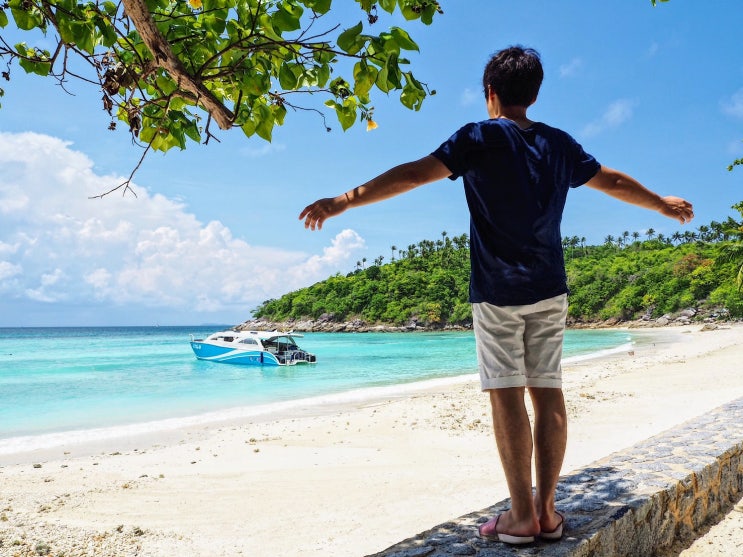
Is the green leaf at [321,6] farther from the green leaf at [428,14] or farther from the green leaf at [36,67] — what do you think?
the green leaf at [36,67]

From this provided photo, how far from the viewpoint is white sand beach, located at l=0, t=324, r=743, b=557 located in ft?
13.7

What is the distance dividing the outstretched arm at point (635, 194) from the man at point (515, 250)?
0.29 metres

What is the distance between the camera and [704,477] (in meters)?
3.19

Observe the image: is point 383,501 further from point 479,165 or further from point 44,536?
point 479,165

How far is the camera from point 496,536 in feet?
7.33

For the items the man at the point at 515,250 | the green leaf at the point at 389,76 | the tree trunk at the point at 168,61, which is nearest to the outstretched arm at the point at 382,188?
the man at the point at 515,250

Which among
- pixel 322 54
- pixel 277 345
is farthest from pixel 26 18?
pixel 277 345

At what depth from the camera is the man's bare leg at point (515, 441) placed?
197cm

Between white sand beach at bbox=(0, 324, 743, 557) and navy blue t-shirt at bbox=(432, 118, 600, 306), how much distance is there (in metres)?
2.08

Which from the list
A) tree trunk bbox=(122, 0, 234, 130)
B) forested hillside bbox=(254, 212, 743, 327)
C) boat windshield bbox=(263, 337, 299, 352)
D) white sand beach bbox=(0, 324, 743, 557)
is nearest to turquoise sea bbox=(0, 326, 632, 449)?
boat windshield bbox=(263, 337, 299, 352)

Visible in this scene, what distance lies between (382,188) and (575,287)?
290 feet

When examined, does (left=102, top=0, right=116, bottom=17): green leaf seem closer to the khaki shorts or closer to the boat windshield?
the khaki shorts

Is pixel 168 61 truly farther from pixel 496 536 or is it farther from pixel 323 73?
pixel 496 536

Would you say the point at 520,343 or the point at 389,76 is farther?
the point at 520,343
